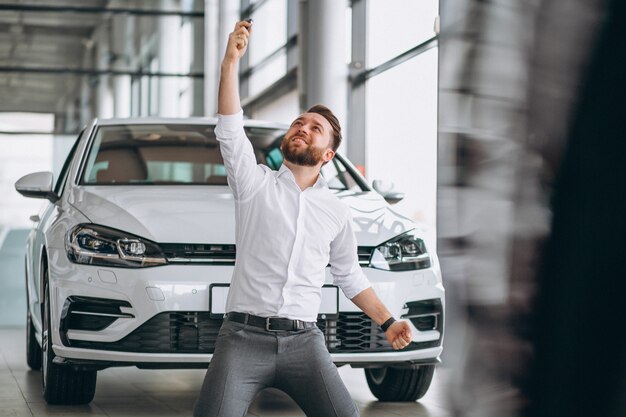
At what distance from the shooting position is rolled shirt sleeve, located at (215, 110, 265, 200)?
2.55 meters

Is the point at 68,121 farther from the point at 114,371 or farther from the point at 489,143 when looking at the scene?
the point at 489,143

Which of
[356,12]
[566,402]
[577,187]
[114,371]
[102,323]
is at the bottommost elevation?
[114,371]

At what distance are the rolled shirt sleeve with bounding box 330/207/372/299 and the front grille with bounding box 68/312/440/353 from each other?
1.72 meters

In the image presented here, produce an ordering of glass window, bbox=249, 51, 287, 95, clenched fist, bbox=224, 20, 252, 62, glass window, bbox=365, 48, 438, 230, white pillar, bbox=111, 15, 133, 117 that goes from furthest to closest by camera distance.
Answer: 1. white pillar, bbox=111, 15, 133, 117
2. glass window, bbox=249, 51, 287, 95
3. glass window, bbox=365, 48, 438, 230
4. clenched fist, bbox=224, 20, 252, 62

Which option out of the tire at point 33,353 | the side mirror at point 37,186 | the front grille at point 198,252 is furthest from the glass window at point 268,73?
the front grille at point 198,252

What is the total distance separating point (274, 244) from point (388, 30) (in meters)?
8.13

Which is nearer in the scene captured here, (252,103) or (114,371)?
(114,371)

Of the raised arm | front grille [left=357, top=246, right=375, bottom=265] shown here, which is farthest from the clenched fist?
front grille [left=357, top=246, right=375, bottom=265]

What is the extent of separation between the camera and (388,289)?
4801 millimetres

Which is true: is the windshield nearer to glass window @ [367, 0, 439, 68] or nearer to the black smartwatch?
the black smartwatch

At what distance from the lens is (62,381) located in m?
5.08

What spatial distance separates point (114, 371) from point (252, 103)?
871 centimetres

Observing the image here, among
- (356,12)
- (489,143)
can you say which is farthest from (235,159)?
(356,12)

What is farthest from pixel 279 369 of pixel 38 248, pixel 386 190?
pixel 38 248
